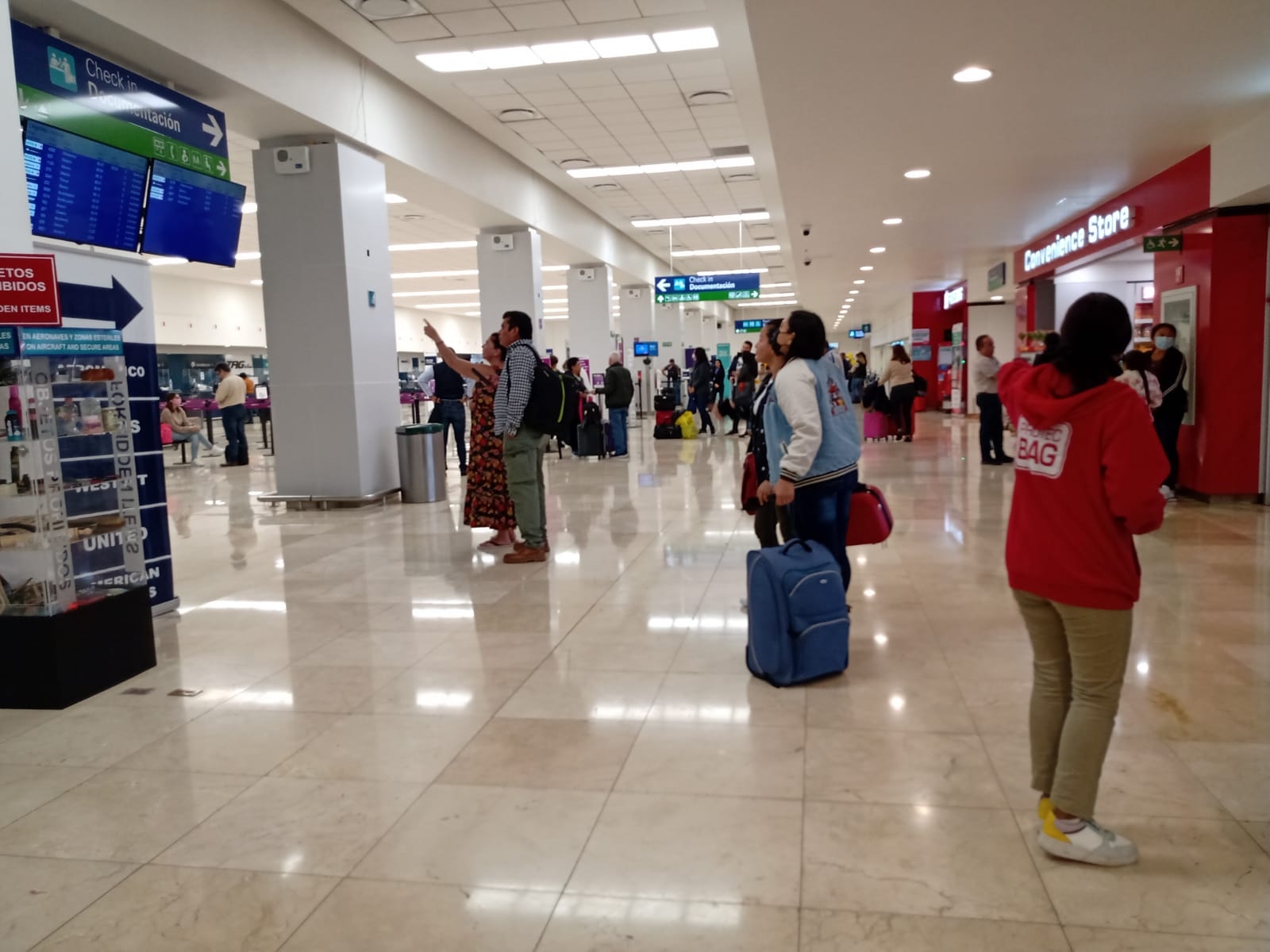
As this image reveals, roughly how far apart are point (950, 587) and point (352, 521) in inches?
208

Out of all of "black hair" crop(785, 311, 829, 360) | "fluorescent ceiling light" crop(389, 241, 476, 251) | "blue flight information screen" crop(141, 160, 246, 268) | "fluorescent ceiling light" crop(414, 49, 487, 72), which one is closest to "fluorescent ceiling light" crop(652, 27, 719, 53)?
"fluorescent ceiling light" crop(414, 49, 487, 72)

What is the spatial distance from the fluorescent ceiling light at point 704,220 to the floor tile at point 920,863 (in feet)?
51.2

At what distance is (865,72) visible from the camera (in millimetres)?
6449

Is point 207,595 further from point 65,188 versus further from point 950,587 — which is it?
point 950,587

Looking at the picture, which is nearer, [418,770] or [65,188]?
[418,770]

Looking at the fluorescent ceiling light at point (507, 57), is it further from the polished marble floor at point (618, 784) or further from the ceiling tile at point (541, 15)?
the polished marble floor at point (618, 784)

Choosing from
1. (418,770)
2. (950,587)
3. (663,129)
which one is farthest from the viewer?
(663,129)

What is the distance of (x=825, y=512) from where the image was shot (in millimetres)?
4035

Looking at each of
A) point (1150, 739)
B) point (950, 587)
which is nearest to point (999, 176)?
point (950, 587)

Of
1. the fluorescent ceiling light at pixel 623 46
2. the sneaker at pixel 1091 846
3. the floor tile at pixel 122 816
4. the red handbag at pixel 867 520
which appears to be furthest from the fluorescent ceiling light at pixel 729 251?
the sneaker at pixel 1091 846

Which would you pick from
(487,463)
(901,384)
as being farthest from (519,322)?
(901,384)

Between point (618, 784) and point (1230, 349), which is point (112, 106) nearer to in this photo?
point (618, 784)

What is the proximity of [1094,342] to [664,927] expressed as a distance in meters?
1.74

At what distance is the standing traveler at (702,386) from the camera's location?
1792 centimetres
